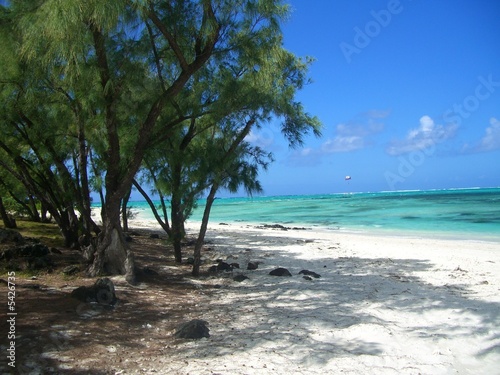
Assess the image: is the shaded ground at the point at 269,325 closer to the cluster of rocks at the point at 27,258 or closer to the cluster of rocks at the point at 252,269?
the cluster of rocks at the point at 252,269

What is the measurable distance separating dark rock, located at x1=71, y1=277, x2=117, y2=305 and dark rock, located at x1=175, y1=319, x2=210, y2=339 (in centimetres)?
150

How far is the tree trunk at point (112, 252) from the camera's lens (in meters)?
7.60

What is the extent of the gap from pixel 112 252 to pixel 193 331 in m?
3.96

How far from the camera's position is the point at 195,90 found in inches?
311

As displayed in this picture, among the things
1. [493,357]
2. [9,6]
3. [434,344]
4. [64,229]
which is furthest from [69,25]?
[64,229]

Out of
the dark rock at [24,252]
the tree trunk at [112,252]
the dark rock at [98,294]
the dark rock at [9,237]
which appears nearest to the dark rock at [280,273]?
the tree trunk at [112,252]

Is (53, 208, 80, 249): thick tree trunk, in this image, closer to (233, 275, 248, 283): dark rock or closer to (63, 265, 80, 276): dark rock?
(63, 265, 80, 276): dark rock

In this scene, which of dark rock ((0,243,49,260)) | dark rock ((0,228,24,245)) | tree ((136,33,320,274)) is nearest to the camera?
tree ((136,33,320,274))

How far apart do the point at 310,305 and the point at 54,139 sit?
6.89m

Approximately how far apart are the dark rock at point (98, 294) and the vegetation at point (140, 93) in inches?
68.0

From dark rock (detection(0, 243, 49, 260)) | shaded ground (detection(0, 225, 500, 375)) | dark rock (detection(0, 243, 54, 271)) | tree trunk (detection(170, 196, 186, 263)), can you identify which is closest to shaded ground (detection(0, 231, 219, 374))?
shaded ground (detection(0, 225, 500, 375))

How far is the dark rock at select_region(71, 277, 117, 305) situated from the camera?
5.76 m

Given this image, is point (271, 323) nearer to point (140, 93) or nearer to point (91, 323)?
point (91, 323)

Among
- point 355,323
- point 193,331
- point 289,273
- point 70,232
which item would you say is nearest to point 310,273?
point 289,273
